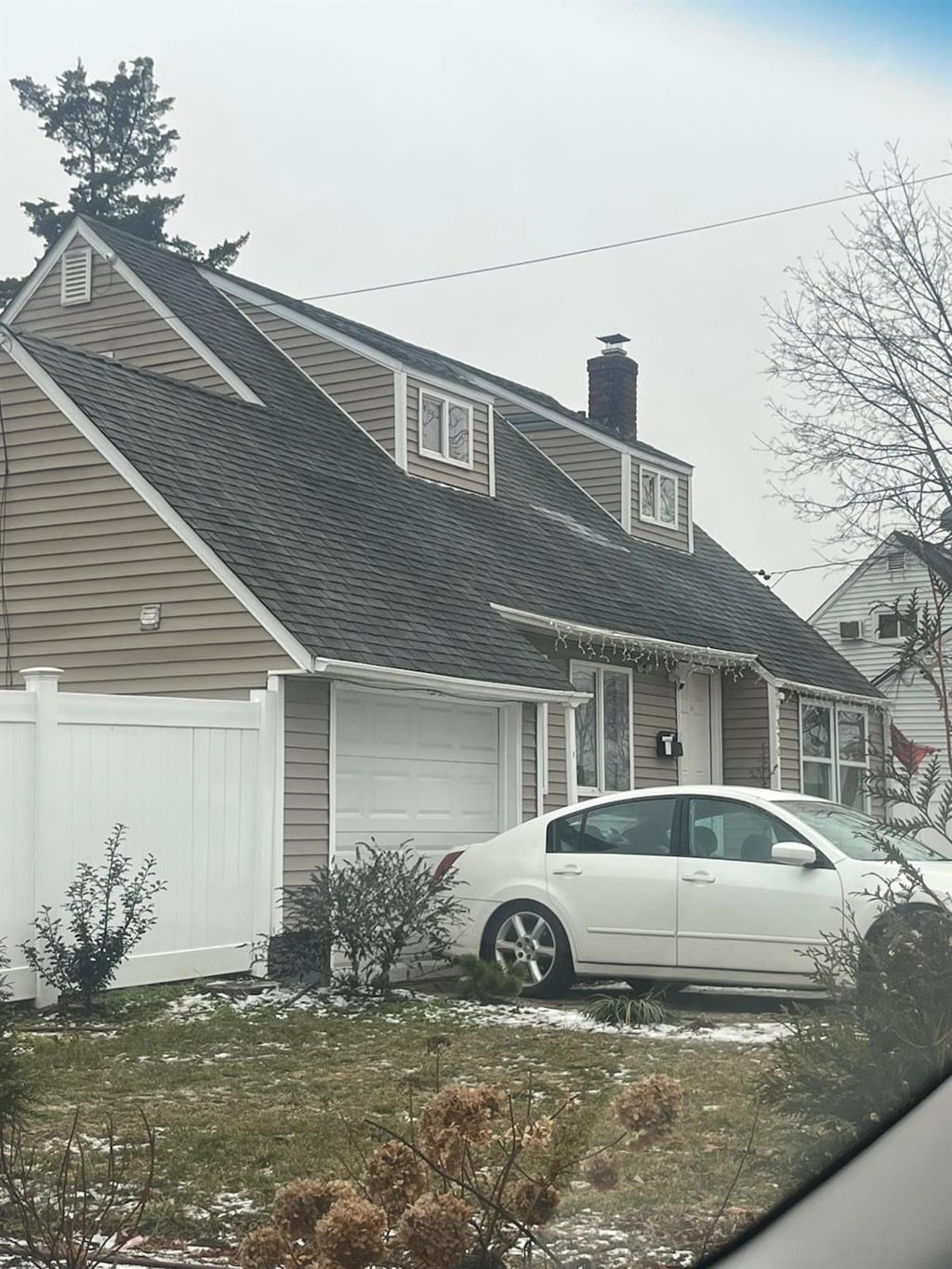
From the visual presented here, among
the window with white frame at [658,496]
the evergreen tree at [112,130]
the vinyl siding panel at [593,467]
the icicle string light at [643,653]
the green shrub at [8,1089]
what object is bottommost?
the green shrub at [8,1089]

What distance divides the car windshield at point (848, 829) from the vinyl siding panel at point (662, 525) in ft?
4.30

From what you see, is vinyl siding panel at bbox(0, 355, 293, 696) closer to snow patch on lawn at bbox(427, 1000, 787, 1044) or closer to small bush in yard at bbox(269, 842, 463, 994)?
small bush in yard at bbox(269, 842, 463, 994)

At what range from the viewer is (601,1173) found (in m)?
3.46

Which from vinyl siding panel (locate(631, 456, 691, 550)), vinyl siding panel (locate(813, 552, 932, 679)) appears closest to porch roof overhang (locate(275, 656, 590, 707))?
vinyl siding panel (locate(631, 456, 691, 550))

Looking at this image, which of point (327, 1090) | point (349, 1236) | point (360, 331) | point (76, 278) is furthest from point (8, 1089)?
point (360, 331)

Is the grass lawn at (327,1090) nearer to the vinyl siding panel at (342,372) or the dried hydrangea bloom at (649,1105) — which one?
the dried hydrangea bloom at (649,1105)

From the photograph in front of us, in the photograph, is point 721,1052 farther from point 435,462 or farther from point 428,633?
point 435,462

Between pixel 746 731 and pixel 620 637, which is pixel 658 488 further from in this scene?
pixel 746 731

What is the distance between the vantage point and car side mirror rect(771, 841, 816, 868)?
6664mm

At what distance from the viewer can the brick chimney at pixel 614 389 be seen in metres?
5.00

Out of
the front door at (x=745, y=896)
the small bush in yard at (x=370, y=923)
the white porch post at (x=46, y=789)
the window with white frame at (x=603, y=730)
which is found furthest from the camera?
the window with white frame at (x=603, y=730)

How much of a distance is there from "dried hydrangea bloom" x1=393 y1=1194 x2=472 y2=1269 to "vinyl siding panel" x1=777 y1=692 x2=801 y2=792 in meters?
5.99

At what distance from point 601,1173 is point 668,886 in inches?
161

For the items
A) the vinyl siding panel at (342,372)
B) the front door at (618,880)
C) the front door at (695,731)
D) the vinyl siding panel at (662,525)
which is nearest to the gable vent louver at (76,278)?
the vinyl siding panel at (342,372)
